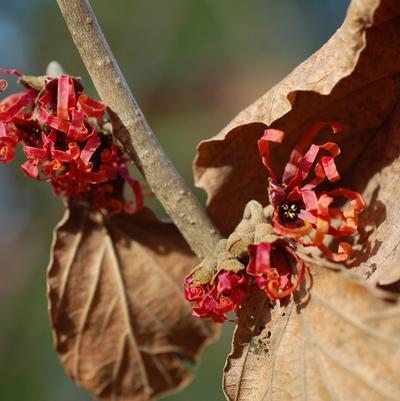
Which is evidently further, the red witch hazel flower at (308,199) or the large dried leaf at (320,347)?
the red witch hazel flower at (308,199)

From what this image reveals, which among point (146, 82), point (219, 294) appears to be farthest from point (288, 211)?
point (146, 82)

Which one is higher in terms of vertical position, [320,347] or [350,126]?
[350,126]

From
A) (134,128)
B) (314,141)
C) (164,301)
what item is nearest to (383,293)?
(314,141)

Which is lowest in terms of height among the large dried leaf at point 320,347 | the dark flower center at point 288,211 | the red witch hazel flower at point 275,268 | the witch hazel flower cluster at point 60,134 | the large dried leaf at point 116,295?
the large dried leaf at point 116,295

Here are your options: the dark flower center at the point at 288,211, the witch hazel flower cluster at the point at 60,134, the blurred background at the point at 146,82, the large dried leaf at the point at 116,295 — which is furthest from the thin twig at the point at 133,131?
the blurred background at the point at 146,82

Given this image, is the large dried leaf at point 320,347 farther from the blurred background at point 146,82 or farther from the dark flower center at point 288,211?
the blurred background at point 146,82

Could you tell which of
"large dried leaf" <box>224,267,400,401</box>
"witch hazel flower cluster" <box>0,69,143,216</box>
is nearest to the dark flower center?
"large dried leaf" <box>224,267,400,401</box>

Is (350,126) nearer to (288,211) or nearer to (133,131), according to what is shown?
(288,211)

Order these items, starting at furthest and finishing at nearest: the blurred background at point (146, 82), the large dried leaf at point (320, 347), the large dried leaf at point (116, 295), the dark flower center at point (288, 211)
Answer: the blurred background at point (146, 82) → the large dried leaf at point (116, 295) → the dark flower center at point (288, 211) → the large dried leaf at point (320, 347)
